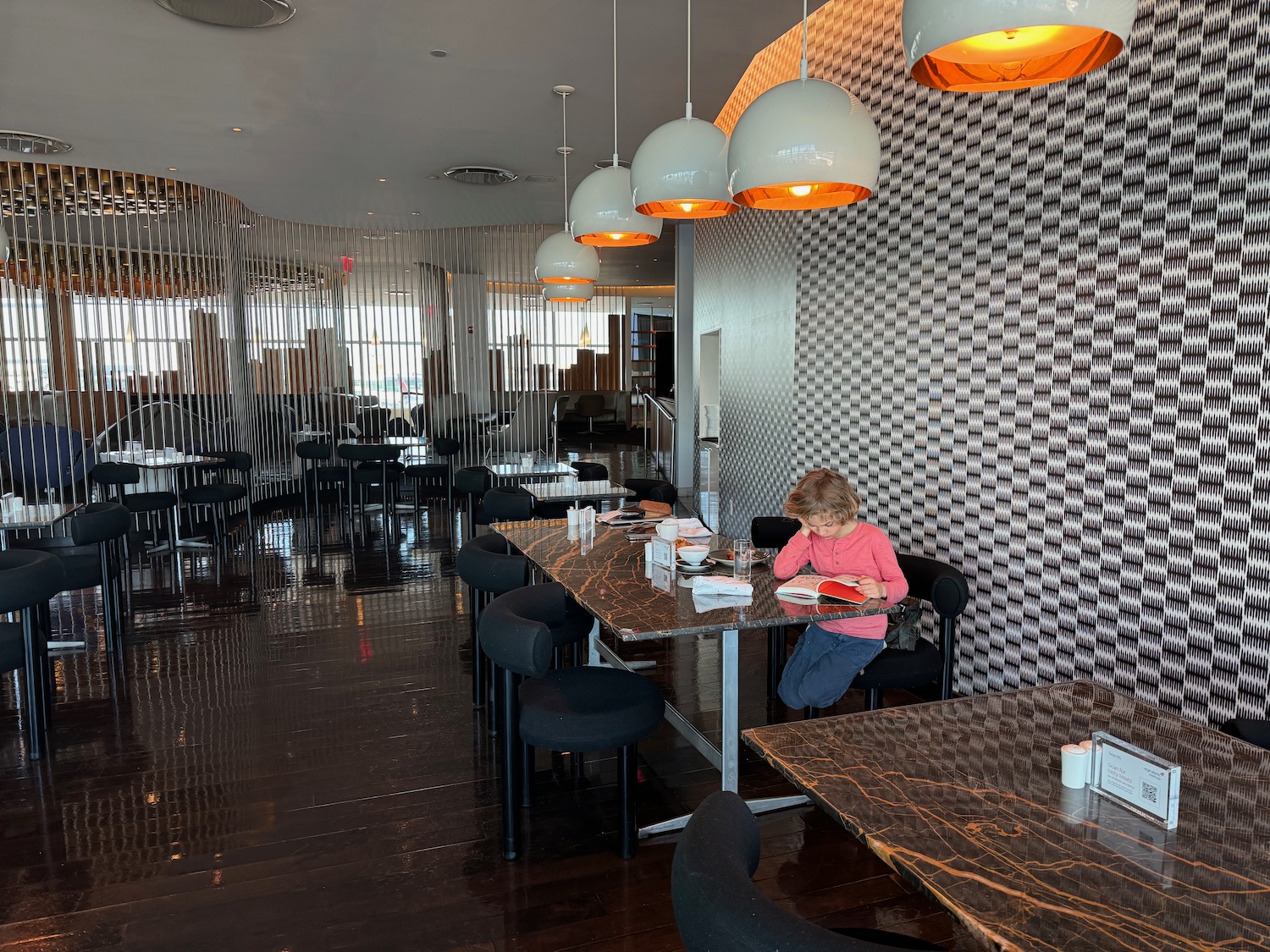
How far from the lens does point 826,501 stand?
10.7 feet

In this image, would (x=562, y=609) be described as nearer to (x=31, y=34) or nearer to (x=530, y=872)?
(x=530, y=872)

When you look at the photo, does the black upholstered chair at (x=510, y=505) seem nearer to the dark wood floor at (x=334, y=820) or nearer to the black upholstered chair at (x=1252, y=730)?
the dark wood floor at (x=334, y=820)

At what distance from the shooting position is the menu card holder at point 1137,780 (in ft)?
4.85

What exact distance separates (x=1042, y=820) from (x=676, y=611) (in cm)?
147

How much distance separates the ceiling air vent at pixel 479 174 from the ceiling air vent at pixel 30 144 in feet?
9.64

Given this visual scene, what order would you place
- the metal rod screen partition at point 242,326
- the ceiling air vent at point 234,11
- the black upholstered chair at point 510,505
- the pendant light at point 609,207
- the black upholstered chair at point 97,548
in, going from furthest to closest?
1. the metal rod screen partition at point 242,326
2. the black upholstered chair at point 510,505
3. the black upholstered chair at point 97,548
4. the ceiling air vent at point 234,11
5. the pendant light at point 609,207

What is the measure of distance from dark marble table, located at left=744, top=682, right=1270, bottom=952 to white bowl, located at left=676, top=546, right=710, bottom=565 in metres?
1.46

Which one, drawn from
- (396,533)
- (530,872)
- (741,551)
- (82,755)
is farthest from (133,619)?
(741,551)

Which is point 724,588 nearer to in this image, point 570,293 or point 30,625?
point 30,625

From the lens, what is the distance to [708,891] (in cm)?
115

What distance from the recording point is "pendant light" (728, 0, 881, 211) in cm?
214

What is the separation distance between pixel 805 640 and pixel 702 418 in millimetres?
5776

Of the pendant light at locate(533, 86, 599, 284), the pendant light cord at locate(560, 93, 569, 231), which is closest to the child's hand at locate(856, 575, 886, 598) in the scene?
the pendant light at locate(533, 86, 599, 284)

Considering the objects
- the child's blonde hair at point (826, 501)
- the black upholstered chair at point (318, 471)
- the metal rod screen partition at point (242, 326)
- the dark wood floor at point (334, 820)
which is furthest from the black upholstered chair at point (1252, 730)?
the metal rod screen partition at point (242, 326)
